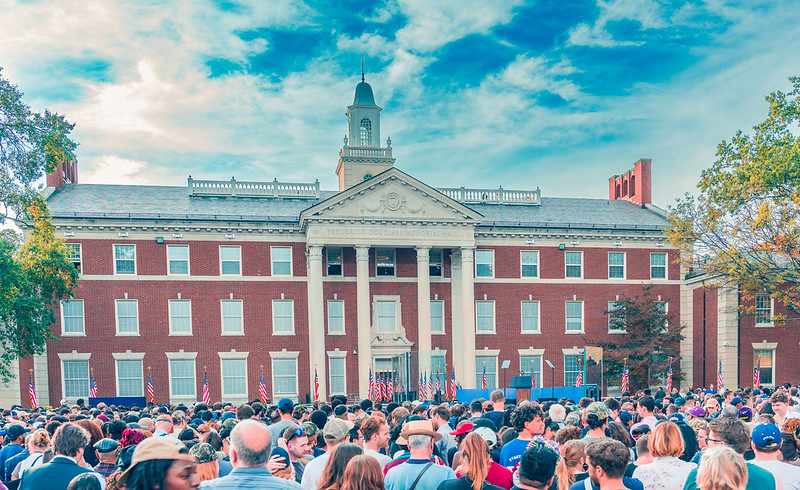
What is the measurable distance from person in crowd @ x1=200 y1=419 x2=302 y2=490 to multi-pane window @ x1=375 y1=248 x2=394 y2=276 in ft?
107

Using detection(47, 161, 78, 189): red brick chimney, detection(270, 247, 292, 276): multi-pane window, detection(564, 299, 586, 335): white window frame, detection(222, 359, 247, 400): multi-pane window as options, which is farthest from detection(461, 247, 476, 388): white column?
detection(47, 161, 78, 189): red brick chimney

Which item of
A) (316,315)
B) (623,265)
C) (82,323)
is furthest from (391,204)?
(82,323)

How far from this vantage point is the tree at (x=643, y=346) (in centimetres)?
3609

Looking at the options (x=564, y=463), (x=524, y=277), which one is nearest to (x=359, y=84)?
(x=524, y=277)

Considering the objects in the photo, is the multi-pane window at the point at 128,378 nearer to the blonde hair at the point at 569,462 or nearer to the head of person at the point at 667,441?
the blonde hair at the point at 569,462

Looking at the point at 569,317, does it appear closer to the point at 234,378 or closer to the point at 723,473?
the point at 234,378

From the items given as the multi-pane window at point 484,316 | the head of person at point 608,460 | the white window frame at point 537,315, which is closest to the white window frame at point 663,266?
the white window frame at point 537,315

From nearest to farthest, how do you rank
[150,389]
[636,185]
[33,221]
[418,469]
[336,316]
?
1. [418,469]
2. [33,221]
3. [150,389]
4. [336,316]
5. [636,185]

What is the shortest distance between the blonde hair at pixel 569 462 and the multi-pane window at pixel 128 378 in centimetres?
3223

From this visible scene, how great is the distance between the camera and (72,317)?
3344 cm

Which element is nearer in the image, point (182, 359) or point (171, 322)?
point (182, 359)

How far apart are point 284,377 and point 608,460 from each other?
105 feet

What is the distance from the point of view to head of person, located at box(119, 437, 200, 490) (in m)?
3.34

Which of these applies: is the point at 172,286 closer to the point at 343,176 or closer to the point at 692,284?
the point at 343,176
